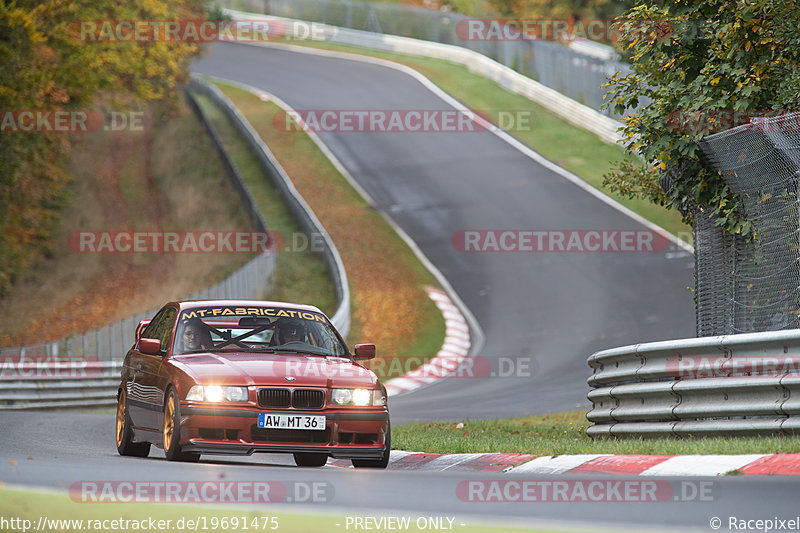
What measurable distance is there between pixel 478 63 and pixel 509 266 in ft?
73.8

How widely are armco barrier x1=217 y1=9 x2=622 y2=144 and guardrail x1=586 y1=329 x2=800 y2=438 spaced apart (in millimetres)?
25280

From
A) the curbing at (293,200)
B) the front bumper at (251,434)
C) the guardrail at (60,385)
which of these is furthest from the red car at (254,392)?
the curbing at (293,200)

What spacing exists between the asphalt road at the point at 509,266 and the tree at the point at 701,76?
607 centimetres

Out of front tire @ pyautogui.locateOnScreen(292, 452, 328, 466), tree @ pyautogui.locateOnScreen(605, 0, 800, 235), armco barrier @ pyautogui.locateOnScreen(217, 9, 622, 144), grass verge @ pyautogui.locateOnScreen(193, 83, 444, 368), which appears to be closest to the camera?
front tire @ pyautogui.locateOnScreen(292, 452, 328, 466)

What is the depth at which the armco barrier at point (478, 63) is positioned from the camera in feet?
138

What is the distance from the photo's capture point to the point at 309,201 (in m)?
37.2

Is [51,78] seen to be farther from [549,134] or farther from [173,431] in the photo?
[173,431]

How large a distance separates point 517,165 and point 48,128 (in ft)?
46.9

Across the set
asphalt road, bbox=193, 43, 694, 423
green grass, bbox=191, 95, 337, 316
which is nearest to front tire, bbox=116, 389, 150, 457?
asphalt road, bbox=193, 43, 694, 423

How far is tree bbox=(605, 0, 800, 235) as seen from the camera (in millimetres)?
12727

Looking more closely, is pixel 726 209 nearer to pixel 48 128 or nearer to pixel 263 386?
pixel 263 386

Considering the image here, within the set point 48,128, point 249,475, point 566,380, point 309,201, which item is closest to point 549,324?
point 566,380

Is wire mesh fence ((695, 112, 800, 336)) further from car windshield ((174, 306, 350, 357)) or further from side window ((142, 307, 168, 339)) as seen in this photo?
side window ((142, 307, 168, 339))

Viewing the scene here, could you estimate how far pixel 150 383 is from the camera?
447 inches
